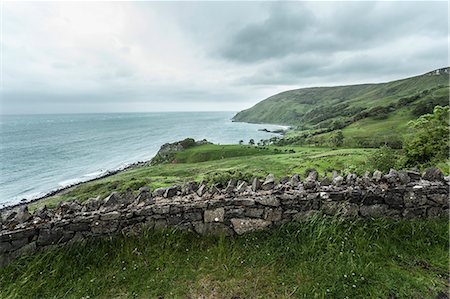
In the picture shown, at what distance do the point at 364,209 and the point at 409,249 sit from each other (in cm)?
112

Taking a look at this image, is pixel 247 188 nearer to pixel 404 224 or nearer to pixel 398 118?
pixel 404 224

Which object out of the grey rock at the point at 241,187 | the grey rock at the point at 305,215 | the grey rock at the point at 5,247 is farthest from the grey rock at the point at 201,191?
the grey rock at the point at 5,247

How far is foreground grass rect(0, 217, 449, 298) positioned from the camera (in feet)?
15.7

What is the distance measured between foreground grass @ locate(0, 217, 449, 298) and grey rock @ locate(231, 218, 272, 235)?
0.52 feet

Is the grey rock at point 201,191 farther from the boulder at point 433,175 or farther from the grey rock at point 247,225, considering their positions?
the boulder at point 433,175

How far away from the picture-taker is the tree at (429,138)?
50.3ft

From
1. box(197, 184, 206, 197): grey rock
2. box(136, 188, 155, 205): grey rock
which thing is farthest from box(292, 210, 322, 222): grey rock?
box(136, 188, 155, 205): grey rock

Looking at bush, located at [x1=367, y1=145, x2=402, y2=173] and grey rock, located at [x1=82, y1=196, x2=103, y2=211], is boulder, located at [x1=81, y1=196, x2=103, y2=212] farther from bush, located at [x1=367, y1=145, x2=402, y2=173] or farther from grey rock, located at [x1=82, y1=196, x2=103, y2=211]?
bush, located at [x1=367, y1=145, x2=402, y2=173]

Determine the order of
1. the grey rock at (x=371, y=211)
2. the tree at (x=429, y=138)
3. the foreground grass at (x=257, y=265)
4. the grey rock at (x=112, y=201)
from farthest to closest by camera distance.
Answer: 1. the tree at (x=429, y=138)
2. the grey rock at (x=371, y=211)
3. the grey rock at (x=112, y=201)
4. the foreground grass at (x=257, y=265)

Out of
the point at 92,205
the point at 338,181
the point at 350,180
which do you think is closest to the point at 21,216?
the point at 92,205

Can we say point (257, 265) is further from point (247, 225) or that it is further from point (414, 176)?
point (414, 176)

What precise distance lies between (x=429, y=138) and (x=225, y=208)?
15471 millimetres

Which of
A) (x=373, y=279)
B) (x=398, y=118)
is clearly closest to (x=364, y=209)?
(x=373, y=279)

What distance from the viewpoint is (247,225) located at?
6.14 meters
